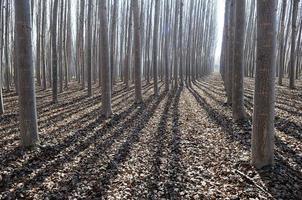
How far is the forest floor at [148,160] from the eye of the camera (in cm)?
411

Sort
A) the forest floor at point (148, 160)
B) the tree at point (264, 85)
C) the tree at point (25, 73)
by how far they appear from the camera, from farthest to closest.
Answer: the tree at point (25, 73) → the tree at point (264, 85) → the forest floor at point (148, 160)

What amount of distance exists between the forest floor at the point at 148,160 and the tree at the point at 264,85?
310 mm

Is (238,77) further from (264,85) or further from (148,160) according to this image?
(148,160)

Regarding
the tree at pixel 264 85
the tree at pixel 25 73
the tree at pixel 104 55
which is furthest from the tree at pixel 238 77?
the tree at pixel 25 73

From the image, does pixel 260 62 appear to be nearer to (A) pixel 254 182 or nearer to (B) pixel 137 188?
(A) pixel 254 182

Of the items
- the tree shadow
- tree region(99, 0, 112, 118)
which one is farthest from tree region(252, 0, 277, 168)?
tree region(99, 0, 112, 118)

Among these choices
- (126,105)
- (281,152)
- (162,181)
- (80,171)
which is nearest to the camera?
(162,181)

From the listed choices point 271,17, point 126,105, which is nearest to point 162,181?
point 271,17

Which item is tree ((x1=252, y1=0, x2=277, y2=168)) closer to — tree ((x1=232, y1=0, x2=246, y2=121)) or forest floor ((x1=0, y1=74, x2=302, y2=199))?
forest floor ((x1=0, y1=74, x2=302, y2=199))

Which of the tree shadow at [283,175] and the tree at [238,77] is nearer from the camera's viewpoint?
the tree shadow at [283,175]

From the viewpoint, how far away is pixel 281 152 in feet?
17.8

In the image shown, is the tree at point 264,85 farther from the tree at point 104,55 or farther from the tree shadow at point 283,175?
the tree at point 104,55

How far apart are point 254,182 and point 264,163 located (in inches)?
21.6

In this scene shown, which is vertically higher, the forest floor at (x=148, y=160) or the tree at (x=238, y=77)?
the tree at (x=238, y=77)
